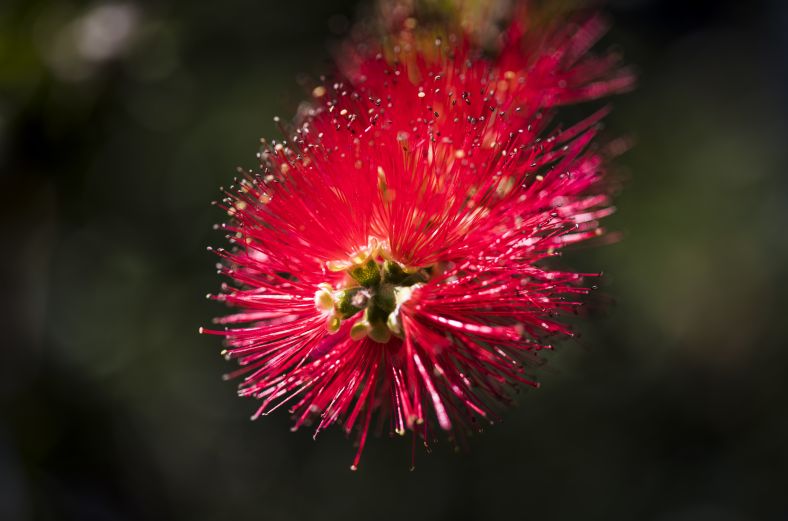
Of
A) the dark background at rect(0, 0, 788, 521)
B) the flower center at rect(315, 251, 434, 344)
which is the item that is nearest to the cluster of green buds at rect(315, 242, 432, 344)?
the flower center at rect(315, 251, 434, 344)

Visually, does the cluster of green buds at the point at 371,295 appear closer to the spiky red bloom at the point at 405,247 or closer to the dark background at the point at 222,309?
the spiky red bloom at the point at 405,247

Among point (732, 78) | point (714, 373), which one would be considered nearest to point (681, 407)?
point (714, 373)

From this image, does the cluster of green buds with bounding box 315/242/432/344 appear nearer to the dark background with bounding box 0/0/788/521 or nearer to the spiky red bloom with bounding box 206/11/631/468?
the spiky red bloom with bounding box 206/11/631/468

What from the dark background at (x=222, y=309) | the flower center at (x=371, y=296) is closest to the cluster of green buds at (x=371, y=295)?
the flower center at (x=371, y=296)

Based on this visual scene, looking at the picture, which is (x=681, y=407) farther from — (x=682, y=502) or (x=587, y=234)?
(x=587, y=234)

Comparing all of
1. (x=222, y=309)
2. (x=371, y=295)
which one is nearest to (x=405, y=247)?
(x=371, y=295)
